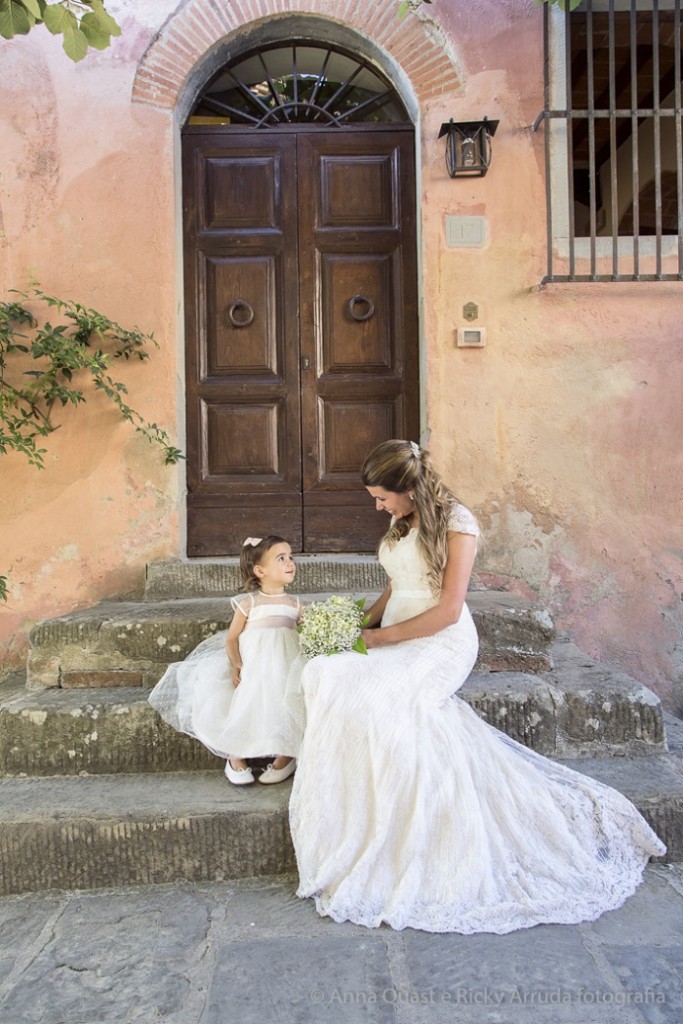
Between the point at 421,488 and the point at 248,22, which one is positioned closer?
the point at 421,488

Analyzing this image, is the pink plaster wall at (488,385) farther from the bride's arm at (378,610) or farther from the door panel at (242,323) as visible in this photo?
the bride's arm at (378,610)

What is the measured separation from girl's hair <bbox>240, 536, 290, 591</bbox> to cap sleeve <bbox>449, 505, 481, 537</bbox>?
691 mm

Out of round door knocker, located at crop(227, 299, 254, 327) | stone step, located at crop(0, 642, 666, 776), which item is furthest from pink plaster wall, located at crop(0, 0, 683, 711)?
stone step, located at crop(0, 642, 666, 776)

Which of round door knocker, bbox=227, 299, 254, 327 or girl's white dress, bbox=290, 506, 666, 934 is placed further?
round door knocker, bbox=227, 299, 254, 327

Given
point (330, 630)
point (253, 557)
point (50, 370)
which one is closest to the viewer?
point (330, 630)

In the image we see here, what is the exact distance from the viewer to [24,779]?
303 centimetres

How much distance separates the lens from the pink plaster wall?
429 centimetres

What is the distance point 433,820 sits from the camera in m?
2.46

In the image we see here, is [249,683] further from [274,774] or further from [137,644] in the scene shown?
[137,644]

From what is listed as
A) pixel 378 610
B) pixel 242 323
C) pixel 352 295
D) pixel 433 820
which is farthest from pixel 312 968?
pixel 352 295

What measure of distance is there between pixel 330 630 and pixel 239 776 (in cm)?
69

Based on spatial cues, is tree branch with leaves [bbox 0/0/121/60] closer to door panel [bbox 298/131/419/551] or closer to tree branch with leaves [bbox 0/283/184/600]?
tree branch with leaves [bbox 0/283/184/600]

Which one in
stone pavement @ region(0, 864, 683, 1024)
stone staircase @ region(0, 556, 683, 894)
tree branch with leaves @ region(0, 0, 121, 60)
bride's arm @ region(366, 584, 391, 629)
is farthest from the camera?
bride's arm @ region(366, 584, 391, 629)

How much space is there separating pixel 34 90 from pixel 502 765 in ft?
14.6
